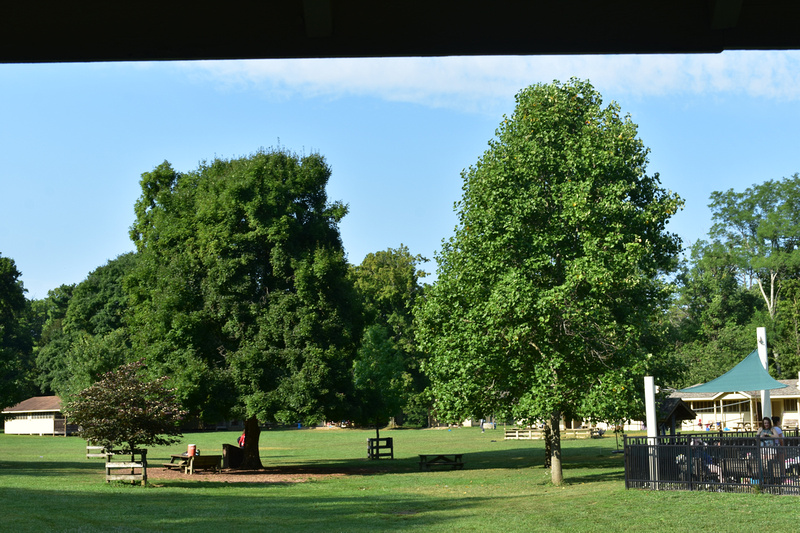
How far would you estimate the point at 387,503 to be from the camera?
66.3 feet

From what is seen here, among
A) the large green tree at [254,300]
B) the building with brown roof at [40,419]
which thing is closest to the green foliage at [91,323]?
the building with brown roof at [40,419]

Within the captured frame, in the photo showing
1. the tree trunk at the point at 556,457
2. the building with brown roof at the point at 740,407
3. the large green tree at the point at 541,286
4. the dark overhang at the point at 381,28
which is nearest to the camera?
the dark overhang at the point at 381,28

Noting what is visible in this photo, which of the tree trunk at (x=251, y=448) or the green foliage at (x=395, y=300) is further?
the green foliage at (x=395, y=300)

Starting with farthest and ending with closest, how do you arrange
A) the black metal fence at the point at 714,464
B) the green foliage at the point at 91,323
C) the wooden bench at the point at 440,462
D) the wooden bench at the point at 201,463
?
the green foliage at the point at 91,323, the wooden bench at the point at 440,462, the wooden bench at the point at 201,463, the black metal fence at the point at 714,464

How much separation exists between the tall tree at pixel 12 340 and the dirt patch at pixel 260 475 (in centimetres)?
711

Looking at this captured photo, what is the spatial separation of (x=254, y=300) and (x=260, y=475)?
7.62 m

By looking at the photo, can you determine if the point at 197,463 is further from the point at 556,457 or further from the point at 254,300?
the point at 556,457

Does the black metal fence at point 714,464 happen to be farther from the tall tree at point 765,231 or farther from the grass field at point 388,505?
the tall tree at point 765,231

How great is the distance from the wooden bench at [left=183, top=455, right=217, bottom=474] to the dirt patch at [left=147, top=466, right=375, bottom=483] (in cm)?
24

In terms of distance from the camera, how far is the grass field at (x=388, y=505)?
15.3m

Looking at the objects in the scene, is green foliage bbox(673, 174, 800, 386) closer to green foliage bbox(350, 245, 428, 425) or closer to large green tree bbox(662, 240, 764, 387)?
large green tree bbox(662, 240, 764, 387)

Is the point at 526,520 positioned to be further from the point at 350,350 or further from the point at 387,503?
the point at 350,350

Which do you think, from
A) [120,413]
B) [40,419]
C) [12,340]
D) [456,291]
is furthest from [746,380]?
[12,340]

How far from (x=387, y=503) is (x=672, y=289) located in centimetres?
1442
